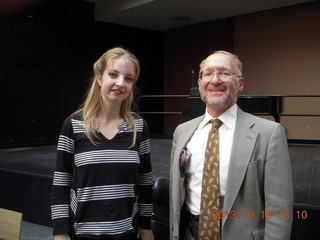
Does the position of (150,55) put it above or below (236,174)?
above

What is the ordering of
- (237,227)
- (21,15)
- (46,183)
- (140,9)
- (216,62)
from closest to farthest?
1. (237,227)
2. (216,62)
3. (46,183)
4. (21,15)
5. (140,9)

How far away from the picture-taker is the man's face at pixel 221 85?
4.60ft

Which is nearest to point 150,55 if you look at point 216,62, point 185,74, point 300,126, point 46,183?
point 185,74

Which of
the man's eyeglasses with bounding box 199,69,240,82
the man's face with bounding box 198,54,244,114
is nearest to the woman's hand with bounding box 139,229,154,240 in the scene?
the man's face with bounding box 198,54,244,114

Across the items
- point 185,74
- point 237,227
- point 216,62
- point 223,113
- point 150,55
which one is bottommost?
point 237,227

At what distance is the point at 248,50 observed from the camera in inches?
305

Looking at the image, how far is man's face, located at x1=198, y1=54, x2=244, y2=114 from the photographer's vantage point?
140 centimetres

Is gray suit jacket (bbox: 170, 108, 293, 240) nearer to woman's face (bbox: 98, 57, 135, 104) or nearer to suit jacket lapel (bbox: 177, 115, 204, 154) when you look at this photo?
suit jacket lapel (bbox: 177, 115, 204, 154)

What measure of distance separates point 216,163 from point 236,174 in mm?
110

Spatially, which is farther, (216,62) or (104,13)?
(104,13)

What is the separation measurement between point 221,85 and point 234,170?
1.24 feet

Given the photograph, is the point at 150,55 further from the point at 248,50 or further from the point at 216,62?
the point at 216,62

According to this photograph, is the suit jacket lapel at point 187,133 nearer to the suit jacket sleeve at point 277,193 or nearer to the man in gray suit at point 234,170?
the man in gray suit at point 234,170

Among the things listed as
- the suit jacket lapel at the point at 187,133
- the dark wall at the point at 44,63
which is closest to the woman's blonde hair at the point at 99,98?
the suit jacket lapel at the point at 187,133
